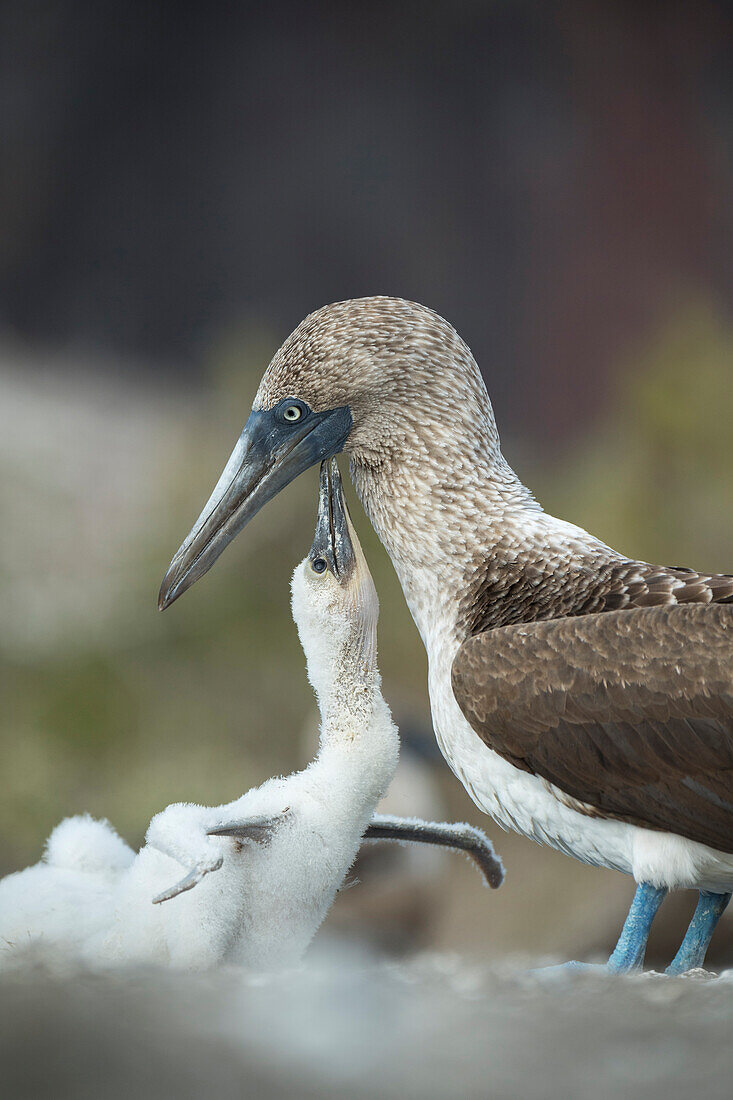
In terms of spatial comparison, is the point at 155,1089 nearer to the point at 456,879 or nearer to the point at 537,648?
the point at 537,648

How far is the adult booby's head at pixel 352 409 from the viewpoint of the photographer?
206cm

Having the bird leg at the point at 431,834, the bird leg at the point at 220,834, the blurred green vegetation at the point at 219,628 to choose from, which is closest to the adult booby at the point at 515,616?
the bird leg at the point at 431,834

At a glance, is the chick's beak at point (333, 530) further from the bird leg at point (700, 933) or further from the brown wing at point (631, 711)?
the bird leg at point (700, 933)

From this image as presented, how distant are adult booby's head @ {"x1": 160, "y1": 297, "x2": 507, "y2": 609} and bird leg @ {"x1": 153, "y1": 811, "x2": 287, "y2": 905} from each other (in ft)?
1.44

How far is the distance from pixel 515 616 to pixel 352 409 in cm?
47

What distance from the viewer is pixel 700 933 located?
196 centimetres

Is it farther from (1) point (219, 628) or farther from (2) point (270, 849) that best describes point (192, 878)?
(1) point (219, 628)

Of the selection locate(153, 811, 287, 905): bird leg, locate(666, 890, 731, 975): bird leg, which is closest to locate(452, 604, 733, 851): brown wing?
locate(666, 890, 731, 975): bird leg

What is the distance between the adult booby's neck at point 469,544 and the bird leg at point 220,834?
412 millimetres

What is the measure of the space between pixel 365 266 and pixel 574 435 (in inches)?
53.7

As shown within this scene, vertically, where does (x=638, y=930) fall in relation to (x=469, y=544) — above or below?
below

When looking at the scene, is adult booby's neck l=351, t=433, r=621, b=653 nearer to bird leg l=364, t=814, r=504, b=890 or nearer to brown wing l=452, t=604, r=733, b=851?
brown wing l=452, t=604, r=733, b=851

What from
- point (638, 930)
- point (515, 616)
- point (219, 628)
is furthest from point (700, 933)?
point (219, 628)

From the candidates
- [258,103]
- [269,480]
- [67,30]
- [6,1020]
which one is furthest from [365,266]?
[6,1020]
